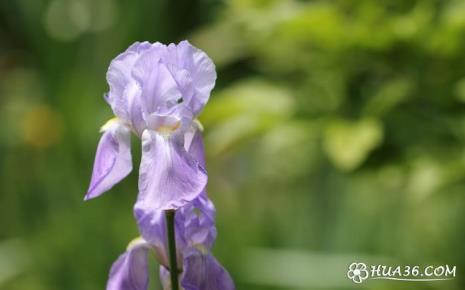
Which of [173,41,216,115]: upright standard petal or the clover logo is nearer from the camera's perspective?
[173,41,216,115]: upright standard petal

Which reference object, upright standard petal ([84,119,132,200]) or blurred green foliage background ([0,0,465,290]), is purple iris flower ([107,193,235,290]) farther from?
blurred green foliage background ([0,0,465,290])

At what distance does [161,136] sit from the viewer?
65 cm

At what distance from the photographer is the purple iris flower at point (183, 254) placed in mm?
699

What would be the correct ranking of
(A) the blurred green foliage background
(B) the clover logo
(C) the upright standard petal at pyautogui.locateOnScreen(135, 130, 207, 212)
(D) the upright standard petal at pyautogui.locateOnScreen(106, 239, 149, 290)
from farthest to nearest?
1. (A) the blurred green foliage background
2. (B) the clover logo
3. (D) the upright standard petal at pyautogui.locateOnScreen(106, 239, 149, 290)
4. (C) the upright standard petal at pyautogui.locateOnScreen(135, 130, 207, 212)

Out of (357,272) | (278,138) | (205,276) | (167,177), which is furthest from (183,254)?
(278,138)

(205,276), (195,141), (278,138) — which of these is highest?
(278,138)

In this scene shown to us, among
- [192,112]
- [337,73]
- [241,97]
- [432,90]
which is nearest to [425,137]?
[432,90]

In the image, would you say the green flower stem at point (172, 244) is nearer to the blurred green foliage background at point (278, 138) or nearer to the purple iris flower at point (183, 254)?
the purple iris flower at point (183, 254)

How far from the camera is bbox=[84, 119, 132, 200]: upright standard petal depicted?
66 cm

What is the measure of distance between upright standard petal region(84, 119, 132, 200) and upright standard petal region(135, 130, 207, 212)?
0.13 feet

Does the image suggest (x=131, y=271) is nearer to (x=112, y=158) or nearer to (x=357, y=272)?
(x=112, y=158)

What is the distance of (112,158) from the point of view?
676 mm

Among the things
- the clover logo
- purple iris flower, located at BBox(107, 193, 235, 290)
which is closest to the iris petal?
purple iris flower, located at BBox(107, 193, 235, 290)

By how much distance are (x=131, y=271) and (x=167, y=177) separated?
0.14 m
